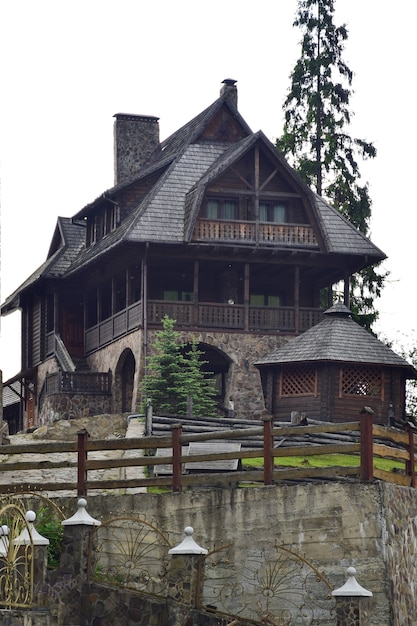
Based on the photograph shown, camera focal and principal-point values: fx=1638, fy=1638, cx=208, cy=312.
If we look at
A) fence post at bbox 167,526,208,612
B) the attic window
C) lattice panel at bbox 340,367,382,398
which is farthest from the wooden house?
fence post at bbox 167,526,208,612

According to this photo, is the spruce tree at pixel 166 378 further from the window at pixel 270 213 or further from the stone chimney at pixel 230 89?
the stone chimney at pixel 230 89

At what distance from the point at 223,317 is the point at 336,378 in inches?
216

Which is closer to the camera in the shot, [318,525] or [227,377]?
[318,525]

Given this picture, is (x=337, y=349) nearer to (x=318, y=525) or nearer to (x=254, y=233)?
(x=254, y=233)

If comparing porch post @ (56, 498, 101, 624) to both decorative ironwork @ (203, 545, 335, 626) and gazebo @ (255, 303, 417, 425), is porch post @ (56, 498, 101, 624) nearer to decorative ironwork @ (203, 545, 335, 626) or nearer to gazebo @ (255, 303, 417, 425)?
decorative ironwork @ (203, 545, 335, 626)

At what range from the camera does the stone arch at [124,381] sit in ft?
144

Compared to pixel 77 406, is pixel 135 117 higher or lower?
higher

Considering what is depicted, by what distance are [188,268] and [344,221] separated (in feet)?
14.6

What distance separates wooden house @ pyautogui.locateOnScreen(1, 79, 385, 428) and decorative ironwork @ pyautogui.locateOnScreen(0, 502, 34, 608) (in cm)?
2082

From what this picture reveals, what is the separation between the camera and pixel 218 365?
43406mm

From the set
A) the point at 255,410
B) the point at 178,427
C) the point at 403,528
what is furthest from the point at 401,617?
the point at 255,410

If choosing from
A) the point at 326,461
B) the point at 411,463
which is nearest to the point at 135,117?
the point at 326,461

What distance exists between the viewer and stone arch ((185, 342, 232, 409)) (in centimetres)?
4262

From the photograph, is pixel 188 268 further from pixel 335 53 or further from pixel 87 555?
pixel 87 555
